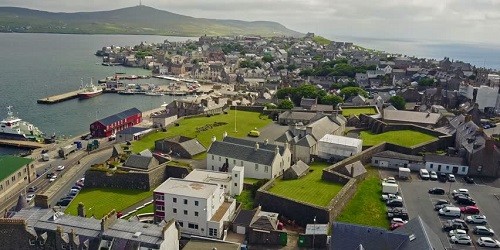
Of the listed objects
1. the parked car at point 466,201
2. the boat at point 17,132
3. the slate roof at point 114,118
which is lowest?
the boat at point 17,132

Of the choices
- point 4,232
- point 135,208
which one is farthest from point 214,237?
point 4,232

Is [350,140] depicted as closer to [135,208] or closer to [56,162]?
[135,208]

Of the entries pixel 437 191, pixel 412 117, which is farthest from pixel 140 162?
pixel 412 117

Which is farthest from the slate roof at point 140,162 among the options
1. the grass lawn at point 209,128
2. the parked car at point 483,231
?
the parked car at point 483,231

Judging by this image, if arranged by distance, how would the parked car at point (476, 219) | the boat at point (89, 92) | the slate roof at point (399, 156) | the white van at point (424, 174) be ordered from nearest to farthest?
the parked car at point (476, 219)
the white van at point (424, 174)
the slate roof at point (399, 156)
the boat at point (89, 92)

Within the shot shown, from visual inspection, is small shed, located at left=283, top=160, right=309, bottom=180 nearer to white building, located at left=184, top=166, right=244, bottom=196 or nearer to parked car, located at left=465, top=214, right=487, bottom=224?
white building, located at left=184, top=166, right=244, bottom=196

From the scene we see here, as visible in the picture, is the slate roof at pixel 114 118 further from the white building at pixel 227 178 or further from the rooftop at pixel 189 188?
the rooftop at pixel 189 188

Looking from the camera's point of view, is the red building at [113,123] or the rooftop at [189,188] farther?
the red building at [113,123]
